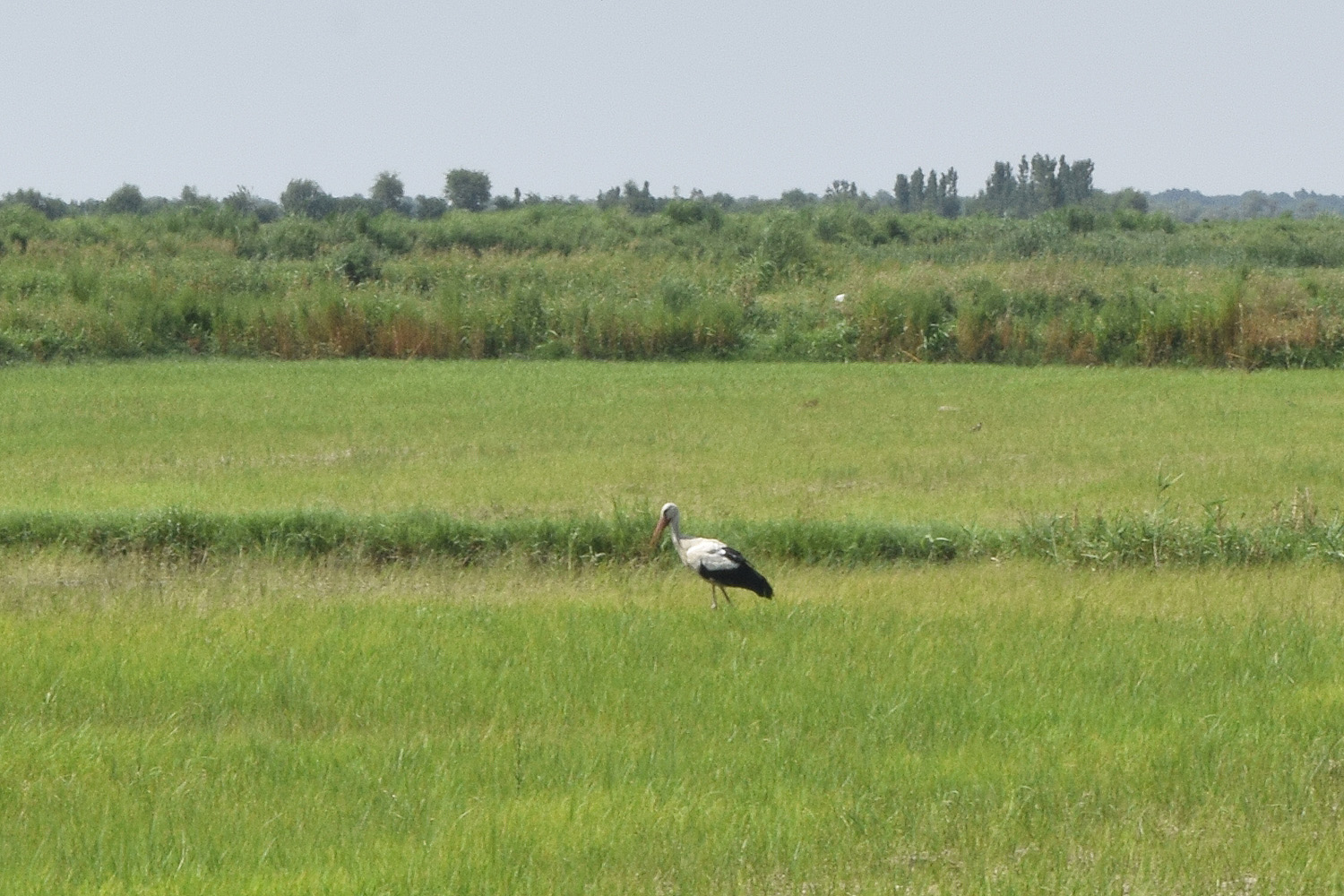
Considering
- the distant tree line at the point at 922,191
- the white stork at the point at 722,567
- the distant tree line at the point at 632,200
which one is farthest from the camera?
the distant tree line at the point at 922,191

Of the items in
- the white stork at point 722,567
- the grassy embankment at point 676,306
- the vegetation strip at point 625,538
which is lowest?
the vegetation strip at point 625,538

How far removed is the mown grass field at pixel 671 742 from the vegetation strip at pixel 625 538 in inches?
53.3

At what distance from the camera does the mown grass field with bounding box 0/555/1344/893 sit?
5266 mm

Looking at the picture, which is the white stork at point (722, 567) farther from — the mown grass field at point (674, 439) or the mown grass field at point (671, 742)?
the mown grass field at point (674, 439)

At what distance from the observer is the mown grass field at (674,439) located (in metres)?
13.6

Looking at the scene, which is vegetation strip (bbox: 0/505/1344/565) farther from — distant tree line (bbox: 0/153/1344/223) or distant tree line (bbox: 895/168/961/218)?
distant tree line (bbox: 895/168/961/218)

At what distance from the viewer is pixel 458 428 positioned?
1861cm

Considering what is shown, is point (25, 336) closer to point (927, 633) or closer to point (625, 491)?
point (625, 491)

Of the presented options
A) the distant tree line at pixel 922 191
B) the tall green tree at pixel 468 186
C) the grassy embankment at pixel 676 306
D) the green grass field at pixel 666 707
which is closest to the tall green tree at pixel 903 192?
the distant tree line at pixel 922 191

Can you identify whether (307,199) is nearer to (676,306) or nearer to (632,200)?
(632,200)

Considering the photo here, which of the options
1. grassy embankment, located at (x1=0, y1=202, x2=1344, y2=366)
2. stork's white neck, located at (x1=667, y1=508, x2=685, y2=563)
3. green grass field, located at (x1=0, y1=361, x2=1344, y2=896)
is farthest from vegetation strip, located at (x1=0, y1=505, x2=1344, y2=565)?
grassy embankment, located at (x1=0, y1=202, x2=1344, y2=366)

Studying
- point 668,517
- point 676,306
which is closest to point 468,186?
point 676,306

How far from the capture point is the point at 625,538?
11.6 meters

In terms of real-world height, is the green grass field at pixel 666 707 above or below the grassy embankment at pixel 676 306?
below
